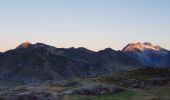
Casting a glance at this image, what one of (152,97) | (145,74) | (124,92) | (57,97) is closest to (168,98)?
(152,97)

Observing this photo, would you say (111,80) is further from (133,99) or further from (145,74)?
(133,99)

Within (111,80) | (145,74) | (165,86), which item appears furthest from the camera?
(145,74)

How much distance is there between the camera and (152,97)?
65062 millimetres

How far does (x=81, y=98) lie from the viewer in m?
65.6

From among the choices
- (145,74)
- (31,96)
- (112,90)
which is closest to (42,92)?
(31,96)

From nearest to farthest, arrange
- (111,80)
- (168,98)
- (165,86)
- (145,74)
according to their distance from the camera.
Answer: (168,98), (165,86), (111,80), (145,74)

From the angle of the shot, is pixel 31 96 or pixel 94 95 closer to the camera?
pixel 31 96

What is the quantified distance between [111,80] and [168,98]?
113 ft

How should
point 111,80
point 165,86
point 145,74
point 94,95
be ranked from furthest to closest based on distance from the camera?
1. point 145,74
2. point 111,80
3. point 165,86
4. point 94,95

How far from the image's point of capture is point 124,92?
7275 centimetres

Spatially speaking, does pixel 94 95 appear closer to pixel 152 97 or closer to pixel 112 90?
pixel 112 90

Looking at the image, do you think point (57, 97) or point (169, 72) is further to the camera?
point (169, 72)

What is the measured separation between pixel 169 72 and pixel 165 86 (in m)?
42.2

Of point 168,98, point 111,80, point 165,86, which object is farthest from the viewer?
point 111,80
